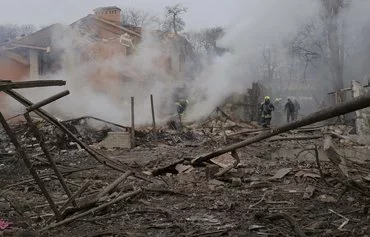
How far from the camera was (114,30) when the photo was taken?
26.7m

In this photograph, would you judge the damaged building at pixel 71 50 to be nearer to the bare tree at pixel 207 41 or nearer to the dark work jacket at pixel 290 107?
the bare tree at pixel 207 41

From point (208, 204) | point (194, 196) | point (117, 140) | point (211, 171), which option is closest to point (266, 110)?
point (117, 140)

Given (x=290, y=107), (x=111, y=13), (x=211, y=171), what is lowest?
(x=211, y=171)

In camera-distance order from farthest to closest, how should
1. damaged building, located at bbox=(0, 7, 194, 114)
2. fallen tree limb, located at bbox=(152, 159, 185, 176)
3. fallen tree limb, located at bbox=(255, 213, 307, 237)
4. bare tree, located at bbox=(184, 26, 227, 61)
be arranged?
bare tree, located at bbox=(184, 26, 227, 61), damaged building, located at bbox=(0, 7, 194, 114), fallen tree limb, located at bbox=(152, 159, 185, 176), fallen tree limb, located at bbox=(255, 213, 307, 237)

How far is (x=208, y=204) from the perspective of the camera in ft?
19.7

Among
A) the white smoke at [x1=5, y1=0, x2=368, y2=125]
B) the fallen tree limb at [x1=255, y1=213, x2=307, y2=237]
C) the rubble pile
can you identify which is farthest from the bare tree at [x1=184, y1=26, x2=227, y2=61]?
the fallen tree limb at [x1=255, y1=213, x2=307, y2=237]

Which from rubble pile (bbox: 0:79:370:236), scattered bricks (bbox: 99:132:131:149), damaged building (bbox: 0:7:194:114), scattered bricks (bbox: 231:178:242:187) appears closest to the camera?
rubble pile (bbox: 0:79:370:236)

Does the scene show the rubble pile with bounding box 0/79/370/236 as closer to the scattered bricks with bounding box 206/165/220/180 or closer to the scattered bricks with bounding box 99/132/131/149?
the scattered bricks with bounding box 206/165/220/180

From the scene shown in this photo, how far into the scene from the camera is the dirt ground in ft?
15.3

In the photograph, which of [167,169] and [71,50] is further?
[71,50]

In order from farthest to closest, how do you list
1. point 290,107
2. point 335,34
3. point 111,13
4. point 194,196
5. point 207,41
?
point 207,41, point 111,13, point 335,34, point 290,107, point 194,196

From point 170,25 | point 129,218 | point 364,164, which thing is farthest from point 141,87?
point 129,218

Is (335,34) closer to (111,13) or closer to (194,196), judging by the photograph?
(111,13)

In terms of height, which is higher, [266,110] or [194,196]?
[266,110]
